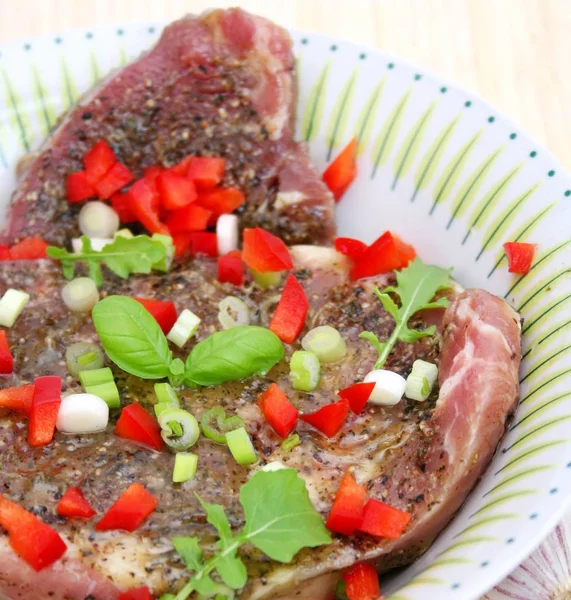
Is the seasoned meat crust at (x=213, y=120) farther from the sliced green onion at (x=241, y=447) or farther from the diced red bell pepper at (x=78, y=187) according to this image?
the sliced green onion at (x=241, y=447)

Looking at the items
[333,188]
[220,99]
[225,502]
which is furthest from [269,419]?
[220,99]

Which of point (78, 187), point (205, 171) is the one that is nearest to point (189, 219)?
point (205, 171)

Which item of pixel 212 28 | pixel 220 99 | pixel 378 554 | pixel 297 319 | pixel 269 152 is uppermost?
pixel 212 28

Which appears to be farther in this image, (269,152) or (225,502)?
(269,152)

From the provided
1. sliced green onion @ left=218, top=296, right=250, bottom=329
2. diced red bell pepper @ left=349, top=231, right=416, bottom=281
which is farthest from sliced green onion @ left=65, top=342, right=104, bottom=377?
diced red bell pepper @ left=349, top=231, right=416, bottom=281

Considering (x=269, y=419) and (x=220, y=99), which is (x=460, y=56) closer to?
(x=220, y=99)

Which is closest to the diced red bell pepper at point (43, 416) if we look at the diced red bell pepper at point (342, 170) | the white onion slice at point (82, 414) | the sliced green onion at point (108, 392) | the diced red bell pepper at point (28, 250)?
the white onion slice at point (82, 414)
